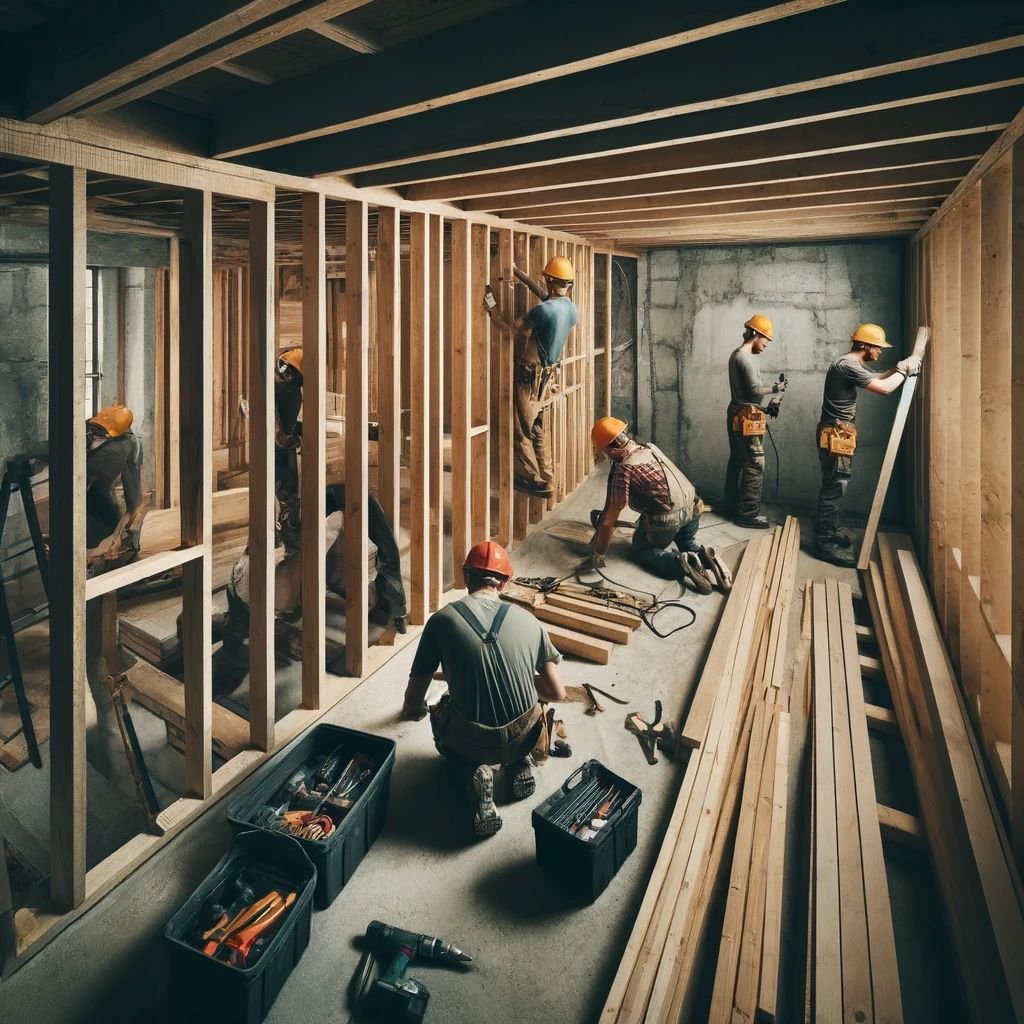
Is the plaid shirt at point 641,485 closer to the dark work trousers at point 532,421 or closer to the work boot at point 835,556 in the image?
the dark work trousers at point 532,421

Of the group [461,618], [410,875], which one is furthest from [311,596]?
[410,875]

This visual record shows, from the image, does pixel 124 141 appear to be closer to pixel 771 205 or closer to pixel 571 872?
pixel 571 872

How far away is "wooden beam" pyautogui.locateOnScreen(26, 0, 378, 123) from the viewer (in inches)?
61.3

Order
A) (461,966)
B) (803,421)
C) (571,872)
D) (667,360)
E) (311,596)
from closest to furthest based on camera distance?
1. (461,966)
2. (571,872)
3. (311,596)
4. (803,421)
5. (667,360)

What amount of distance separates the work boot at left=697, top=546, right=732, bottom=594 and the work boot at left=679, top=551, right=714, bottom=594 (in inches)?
2.4

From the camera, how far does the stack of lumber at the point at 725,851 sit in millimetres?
2258

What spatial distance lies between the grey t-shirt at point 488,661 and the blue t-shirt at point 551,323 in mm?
3187

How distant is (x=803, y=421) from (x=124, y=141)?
280 inches

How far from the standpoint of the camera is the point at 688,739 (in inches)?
138

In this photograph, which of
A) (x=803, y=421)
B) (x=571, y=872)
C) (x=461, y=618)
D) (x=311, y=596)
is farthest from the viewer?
(x=803, y=421)

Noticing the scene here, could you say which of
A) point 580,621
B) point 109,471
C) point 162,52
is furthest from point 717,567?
point 162,52

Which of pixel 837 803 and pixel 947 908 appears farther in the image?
pixel 837 803


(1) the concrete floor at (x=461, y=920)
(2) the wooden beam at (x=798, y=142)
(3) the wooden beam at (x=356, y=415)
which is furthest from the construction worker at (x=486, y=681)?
(2) the wooden beam at (x=798, y=142)

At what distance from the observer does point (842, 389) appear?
20.7 ft
